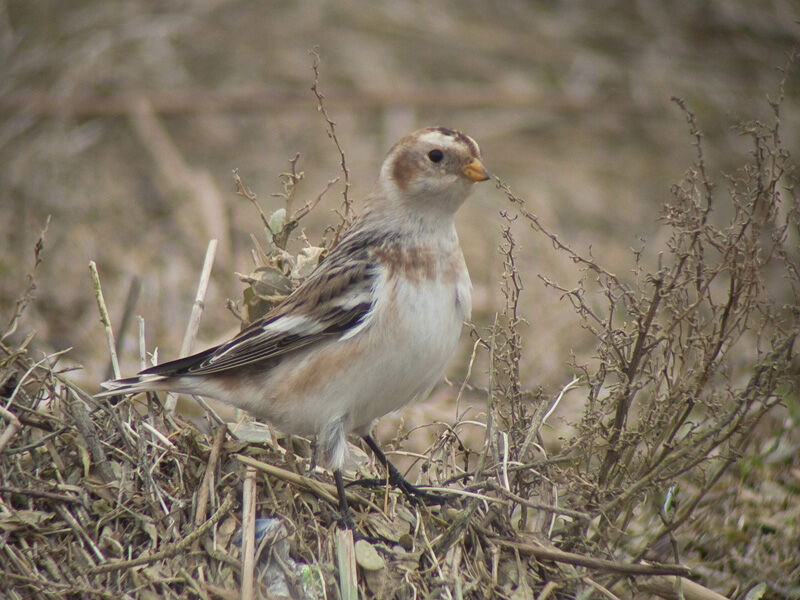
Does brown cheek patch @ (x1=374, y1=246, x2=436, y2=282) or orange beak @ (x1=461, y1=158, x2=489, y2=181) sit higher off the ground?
orange beak @ (x1=461, y1=158, x2=489, y2=181)

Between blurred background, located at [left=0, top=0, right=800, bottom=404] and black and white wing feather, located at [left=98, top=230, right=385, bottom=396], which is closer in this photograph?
black and white wing feather, located at [left=98, top=230, right=385, bottom=396]

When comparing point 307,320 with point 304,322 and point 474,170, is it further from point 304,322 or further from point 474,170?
point 474,170

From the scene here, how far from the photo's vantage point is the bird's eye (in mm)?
3836

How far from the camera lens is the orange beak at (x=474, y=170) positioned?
Answer: 3765mm

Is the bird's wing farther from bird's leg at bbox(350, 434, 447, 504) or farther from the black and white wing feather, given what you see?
bird's leg at bbox(350, 434, 447, 504)

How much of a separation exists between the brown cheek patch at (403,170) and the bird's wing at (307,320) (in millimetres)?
283

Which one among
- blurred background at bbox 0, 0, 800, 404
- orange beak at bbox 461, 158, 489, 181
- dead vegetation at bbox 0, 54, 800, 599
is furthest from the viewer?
blurred background at bbox 0, 0, 800, 404

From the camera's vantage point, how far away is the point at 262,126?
817 cm

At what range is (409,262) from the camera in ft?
12.1

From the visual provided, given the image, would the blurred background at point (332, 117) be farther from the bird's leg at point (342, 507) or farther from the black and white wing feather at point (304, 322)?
the bird's leg at point (342, 507)

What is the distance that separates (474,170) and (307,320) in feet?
2.86

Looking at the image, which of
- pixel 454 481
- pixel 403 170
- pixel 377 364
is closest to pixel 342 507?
pixel 454 481

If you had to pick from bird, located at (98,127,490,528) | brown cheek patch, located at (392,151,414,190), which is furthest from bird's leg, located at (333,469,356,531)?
brown cheek patch, located at (392,151,414,190)

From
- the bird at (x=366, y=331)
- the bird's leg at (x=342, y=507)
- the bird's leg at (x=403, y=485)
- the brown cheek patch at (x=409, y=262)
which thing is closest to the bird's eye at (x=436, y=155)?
the bird at (x=366, y=331)
